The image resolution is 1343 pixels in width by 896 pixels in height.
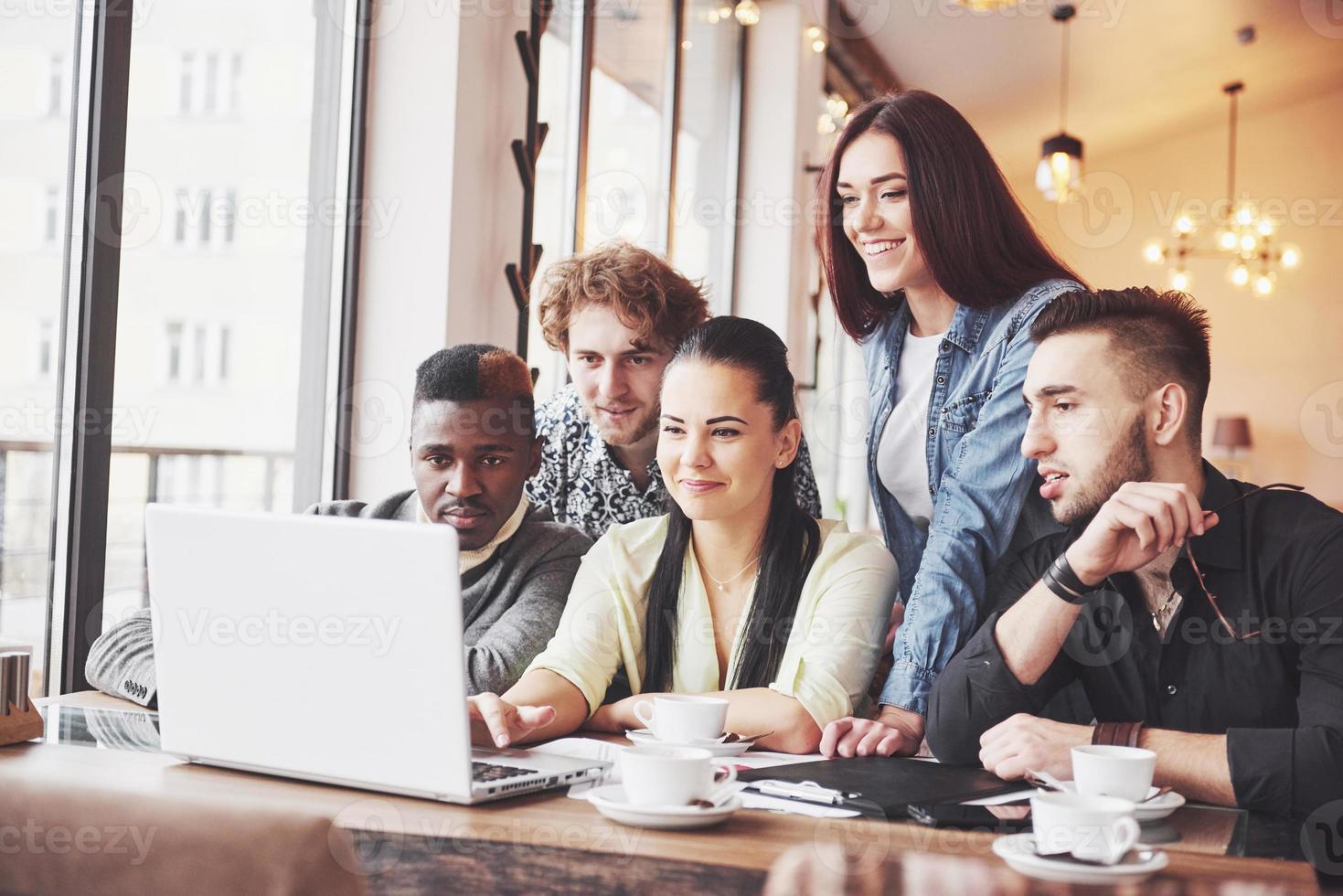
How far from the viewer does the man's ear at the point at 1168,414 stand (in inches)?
61.5

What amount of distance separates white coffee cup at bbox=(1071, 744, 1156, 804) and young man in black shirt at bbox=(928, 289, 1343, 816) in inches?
7.3

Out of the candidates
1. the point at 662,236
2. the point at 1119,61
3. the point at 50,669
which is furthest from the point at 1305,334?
the point at 50,669

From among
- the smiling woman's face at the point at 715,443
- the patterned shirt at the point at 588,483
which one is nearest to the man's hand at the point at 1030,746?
the smiling woman's face at the point at 715,443

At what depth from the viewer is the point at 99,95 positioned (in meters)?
2.09

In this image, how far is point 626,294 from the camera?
7.23 feet

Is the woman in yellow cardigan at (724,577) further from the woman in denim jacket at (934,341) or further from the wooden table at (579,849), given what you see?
the wooden table at (579,849)

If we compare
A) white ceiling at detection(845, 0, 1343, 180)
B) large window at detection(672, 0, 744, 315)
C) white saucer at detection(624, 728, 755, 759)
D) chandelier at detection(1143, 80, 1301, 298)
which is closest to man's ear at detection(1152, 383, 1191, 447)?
white saucer at detection(624, 728, 755, 759)

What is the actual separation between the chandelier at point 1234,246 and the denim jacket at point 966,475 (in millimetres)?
6568

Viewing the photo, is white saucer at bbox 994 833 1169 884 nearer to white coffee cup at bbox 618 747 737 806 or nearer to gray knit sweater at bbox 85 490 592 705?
white coffee cup at bbox 618 747 737 806

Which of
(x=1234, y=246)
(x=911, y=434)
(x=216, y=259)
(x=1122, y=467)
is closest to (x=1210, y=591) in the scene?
(x=1122, y=467)

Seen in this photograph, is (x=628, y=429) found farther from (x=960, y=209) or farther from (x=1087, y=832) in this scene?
(x=1087, y=832)

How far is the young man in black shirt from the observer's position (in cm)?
141

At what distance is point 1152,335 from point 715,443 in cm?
57

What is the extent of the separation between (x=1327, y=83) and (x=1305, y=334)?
71.2 inches
